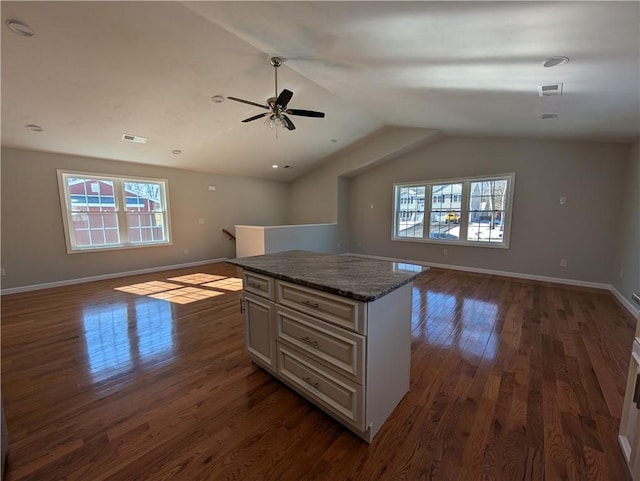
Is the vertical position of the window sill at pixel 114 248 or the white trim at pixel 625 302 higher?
the window sill at pixel 114 248

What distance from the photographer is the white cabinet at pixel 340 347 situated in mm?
1473

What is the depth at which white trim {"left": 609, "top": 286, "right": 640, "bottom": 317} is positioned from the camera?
131 inches

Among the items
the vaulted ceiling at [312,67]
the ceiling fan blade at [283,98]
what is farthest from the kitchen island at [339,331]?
the ceiling fan blade at [283,98]

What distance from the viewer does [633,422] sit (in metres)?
1.32

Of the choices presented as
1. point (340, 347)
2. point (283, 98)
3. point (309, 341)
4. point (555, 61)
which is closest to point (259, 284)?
point (309, 341)

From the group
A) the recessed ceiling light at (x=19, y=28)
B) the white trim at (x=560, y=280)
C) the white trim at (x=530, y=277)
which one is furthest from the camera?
the white trim at (x=530, y=277)

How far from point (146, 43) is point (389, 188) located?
548cm

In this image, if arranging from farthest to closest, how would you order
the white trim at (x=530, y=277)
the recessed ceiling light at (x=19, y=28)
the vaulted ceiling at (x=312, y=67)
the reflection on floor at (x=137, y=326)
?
the white trim at (x=530, y=277) < the reflection on floor at (x=137, y=326) < the recessed ceiling light at (x=19, y=28) < the vaulted ceiling at (x=312, y=67)

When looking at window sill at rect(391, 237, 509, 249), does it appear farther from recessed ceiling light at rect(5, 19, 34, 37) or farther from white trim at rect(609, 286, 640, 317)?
recessed ceiling light at rect(5, 19, 34, 37)

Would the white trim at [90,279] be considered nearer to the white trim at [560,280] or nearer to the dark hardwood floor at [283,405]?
the dark hardwood floor at [283,405]

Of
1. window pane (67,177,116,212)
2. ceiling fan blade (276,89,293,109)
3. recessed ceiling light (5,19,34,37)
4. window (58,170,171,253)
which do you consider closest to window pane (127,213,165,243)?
window (58,170,171,253)

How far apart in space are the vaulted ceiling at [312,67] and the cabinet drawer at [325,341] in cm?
208

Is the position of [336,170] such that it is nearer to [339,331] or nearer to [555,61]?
[555,61]

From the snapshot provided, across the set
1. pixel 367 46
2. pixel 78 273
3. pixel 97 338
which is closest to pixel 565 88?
pixel 367 46
